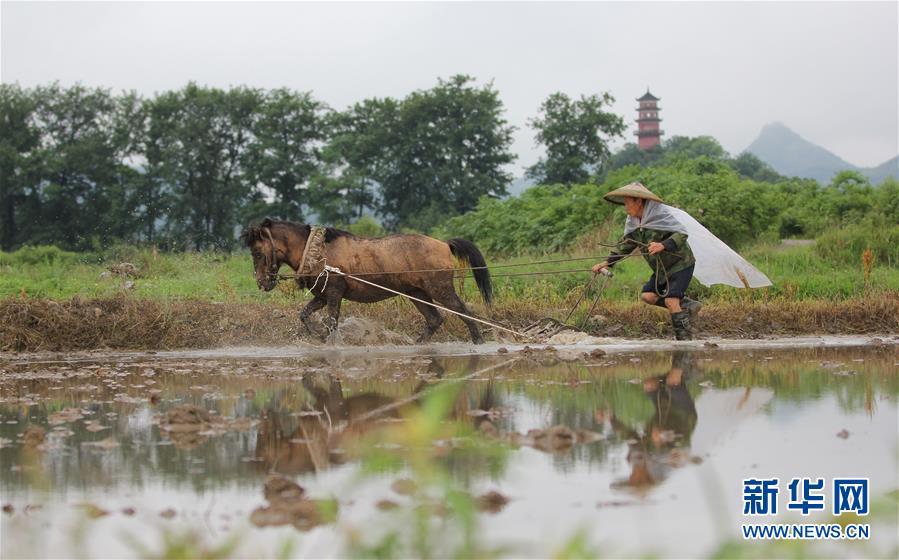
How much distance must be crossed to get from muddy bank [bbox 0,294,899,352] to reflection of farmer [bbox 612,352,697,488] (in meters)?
5.15

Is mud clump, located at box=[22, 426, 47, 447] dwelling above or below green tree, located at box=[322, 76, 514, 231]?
below

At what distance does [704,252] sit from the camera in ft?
43.8

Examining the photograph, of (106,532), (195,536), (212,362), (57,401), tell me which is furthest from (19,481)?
(212,362)

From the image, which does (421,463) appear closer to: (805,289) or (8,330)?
(8,330)

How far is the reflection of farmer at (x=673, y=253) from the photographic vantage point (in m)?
13.3

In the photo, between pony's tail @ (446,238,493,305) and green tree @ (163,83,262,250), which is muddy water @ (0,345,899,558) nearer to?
pony's tail @ (446,238,493,305)

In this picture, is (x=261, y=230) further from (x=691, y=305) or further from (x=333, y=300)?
(x=691, y=305)

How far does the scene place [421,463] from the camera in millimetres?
6594

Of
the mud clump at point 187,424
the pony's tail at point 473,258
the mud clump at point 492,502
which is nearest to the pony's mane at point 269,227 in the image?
the pony's tail at point 473,258

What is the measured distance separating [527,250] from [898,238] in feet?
26.7

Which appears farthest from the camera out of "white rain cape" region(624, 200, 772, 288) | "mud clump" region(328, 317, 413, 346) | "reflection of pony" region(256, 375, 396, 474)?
"mud clump" region(328, 317, 413, 346)

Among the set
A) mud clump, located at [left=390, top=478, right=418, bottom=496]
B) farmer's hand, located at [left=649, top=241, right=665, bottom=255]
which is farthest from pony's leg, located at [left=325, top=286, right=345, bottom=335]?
mud clump, located at [left=390, top=478, right=418, bottom=496]

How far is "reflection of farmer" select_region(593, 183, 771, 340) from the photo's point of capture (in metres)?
13.3

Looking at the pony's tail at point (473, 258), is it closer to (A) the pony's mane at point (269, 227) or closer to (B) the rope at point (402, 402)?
(A) the pony's mane at point (269, 227)
